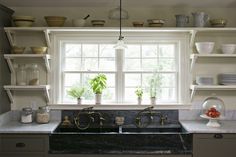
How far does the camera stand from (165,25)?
4094 mm

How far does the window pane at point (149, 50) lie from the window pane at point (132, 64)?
13 centimetres

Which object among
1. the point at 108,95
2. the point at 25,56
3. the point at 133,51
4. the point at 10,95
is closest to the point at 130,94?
the point at 108,95

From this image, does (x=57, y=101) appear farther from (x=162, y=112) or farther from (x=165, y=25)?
(x=165, y=25)

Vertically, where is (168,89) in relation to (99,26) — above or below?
below

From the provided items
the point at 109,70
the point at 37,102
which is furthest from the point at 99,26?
the point at 37,102

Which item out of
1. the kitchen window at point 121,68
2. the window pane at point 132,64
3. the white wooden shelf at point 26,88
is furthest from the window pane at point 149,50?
the white wooden shelf at point 26,88

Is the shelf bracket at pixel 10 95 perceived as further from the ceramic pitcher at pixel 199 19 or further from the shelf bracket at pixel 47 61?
the ceramic pitcher at pixel 199 19

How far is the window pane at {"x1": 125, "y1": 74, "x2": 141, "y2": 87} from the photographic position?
4199 mm

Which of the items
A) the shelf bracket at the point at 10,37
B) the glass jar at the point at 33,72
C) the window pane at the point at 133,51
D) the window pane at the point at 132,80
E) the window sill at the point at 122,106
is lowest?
the window sill at the point at 122,106

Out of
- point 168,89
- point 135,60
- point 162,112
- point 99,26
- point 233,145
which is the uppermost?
point 99,26

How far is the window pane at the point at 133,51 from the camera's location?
420cm

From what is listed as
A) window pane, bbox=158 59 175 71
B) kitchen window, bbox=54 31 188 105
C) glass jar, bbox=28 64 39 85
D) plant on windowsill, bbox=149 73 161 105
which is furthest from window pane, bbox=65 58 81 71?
window pane, bbox=158 59 175 71

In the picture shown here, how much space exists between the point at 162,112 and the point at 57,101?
1.34 meters

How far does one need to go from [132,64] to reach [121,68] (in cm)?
16
